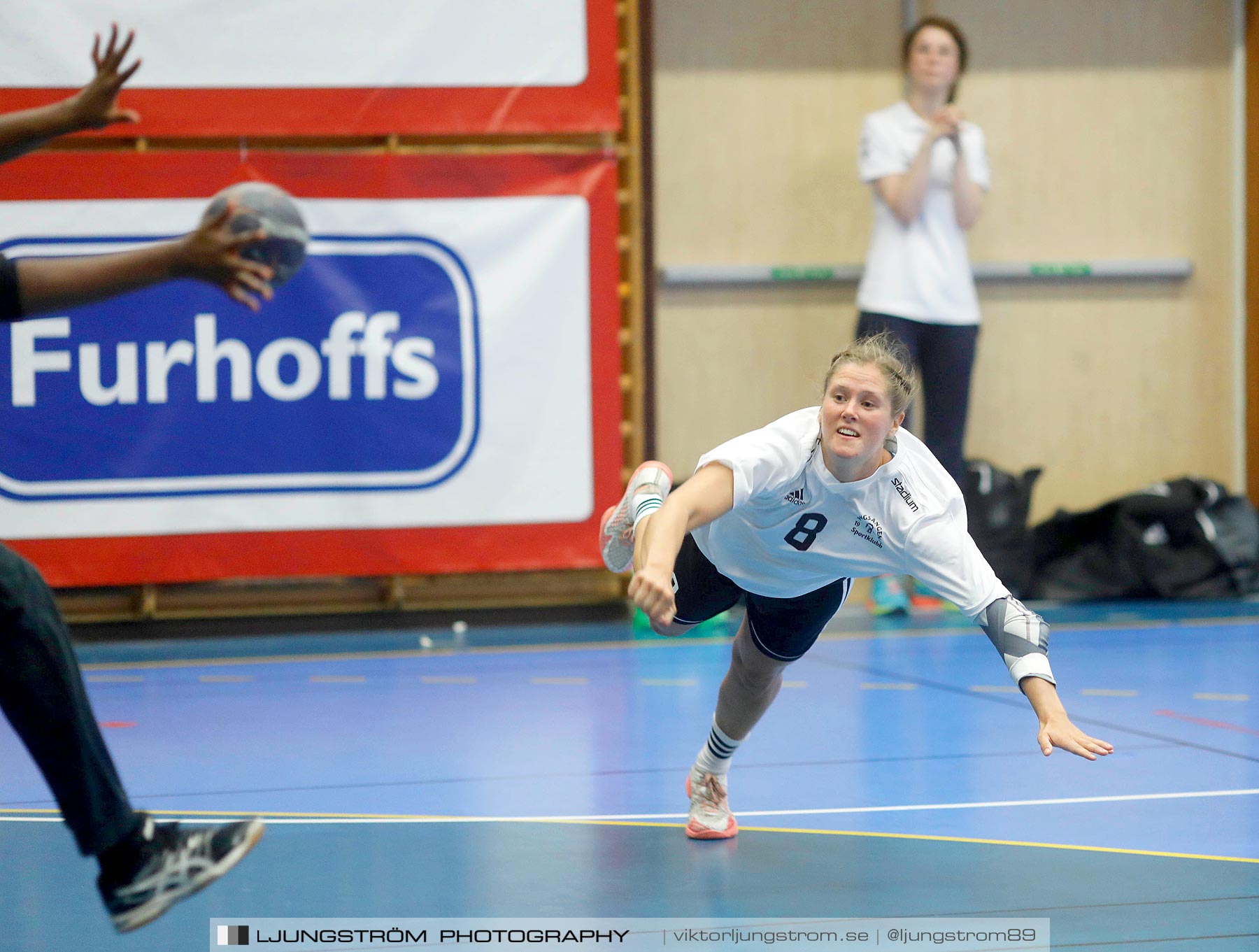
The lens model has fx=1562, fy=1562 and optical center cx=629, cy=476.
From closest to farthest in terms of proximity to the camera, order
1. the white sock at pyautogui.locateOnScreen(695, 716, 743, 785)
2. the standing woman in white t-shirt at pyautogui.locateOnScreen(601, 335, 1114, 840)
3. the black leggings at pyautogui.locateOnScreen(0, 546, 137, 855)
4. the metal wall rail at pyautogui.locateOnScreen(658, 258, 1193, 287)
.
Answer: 1. the black leggings at pyautogui.locateOnScreen(0, 546, 137, 855)
2. the standing woman in white t-shirt at pyautogui.locateOnScreen(601, 335, 1114, 840)
3. the white sock at pyautogui.locateOnScreen(695, 716, 743, 785)
4. the metal wall rail at pyautogui.locateOnScreen(658, 258, 1193, 287)

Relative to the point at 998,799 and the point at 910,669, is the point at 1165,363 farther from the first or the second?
the point at 998,799

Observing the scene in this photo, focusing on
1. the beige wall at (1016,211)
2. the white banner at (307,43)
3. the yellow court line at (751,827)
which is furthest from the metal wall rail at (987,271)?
the yellow court line at (751,827)

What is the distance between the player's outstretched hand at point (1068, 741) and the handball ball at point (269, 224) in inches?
63.4

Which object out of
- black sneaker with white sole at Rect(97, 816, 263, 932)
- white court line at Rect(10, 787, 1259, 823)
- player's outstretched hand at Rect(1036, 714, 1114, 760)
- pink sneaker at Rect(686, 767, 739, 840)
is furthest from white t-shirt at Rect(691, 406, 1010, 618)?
black sneaker with white sole at Rect(97, 816, 263, 932)

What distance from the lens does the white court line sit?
3791 mm

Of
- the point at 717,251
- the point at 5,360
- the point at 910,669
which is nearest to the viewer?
the point at 910,669

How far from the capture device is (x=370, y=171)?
283 inches

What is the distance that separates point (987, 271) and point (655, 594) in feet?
19.8

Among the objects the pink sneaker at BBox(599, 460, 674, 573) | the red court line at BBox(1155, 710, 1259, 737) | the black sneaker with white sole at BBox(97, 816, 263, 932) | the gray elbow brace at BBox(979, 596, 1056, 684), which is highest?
the pink sneaker at BBox(599, 460, 674, 573)

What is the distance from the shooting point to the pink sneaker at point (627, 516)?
11.2ft

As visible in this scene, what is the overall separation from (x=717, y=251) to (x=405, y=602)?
8.16ft

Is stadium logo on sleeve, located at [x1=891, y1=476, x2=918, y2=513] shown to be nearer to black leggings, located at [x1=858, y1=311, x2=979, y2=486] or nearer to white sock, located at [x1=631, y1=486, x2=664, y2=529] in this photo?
white sock, located at [x1=631, y1=486, x2=664, y2=529]

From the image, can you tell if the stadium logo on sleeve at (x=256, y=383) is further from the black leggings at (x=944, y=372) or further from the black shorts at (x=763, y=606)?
the black shorts at (x=763, y=606)

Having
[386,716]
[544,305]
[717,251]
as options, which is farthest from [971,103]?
[386,716]
